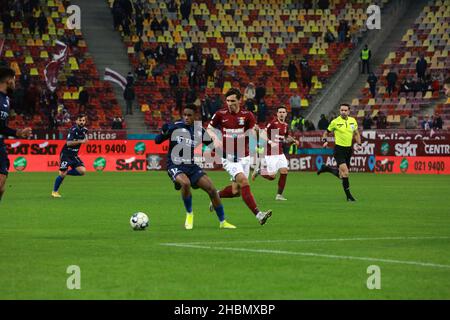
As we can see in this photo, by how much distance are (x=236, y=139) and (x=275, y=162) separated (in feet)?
31.8

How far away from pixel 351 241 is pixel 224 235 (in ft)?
7.29

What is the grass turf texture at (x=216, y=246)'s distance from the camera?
430 inches

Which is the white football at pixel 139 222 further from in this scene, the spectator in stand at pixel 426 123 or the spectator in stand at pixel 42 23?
the spectator in stand at pixel 42 23

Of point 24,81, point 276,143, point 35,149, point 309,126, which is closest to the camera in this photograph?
point 276,143

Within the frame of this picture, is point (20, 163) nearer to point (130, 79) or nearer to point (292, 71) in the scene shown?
point (130, 79)

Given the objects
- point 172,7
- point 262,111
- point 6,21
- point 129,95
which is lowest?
point 262,111

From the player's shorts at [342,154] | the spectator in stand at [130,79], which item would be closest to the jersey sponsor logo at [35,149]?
the spectator in stand at [130,79]

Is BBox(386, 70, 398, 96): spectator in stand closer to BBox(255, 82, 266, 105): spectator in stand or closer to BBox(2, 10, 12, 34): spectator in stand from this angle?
BBox(255, 82, 266, 105): spectator in stand

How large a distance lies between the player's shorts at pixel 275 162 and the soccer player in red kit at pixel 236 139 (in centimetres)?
846

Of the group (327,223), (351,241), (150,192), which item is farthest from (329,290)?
(150,192)

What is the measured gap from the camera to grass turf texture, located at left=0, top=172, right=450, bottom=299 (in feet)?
35.8

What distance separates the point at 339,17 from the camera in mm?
61438

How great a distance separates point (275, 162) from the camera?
2958cm

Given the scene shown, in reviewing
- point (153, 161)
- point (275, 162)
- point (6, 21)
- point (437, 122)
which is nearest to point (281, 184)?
point (275, 162)
